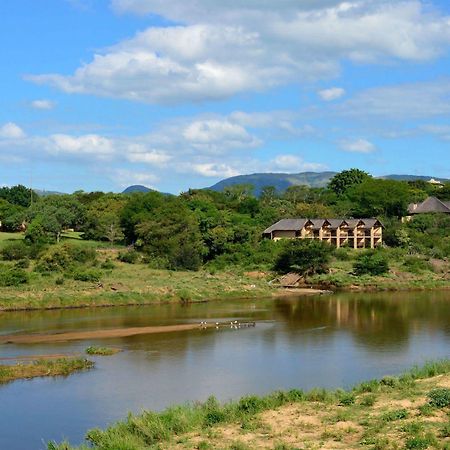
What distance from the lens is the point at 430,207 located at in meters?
90.9

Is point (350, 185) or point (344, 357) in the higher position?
point (350, 185)

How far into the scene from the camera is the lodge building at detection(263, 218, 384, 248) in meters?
79.8

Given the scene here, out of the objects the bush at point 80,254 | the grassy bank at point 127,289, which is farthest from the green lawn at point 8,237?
the grassy bank at point 127,289

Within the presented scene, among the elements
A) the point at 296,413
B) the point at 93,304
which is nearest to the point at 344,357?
the point at 296,413

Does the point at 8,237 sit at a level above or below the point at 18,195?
below

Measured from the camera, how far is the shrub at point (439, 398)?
18.6m

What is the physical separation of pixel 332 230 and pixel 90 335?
4563 centimetres

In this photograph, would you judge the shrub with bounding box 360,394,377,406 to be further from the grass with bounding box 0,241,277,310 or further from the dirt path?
the grass with bounding box 0,241,277,310

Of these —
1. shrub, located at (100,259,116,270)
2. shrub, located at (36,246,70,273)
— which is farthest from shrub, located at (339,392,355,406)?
shrub, located at (100,259,116,270)

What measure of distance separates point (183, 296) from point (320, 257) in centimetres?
1567

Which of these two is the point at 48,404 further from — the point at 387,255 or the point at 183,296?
the point at 387,255

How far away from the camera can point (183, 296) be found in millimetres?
55781

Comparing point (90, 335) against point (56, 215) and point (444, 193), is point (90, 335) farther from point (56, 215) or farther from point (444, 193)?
point (444, 193)

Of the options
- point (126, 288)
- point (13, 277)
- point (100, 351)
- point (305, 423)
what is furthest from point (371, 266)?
point (305, 423)
